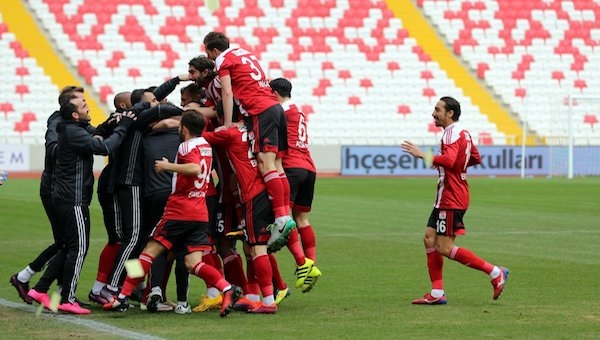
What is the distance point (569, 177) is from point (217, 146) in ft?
85.8

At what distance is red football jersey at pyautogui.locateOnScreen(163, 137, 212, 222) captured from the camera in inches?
360

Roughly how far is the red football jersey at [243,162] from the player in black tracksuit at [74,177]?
838 mm

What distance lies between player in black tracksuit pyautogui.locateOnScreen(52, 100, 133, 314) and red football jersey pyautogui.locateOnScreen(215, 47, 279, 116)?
0.90 meters

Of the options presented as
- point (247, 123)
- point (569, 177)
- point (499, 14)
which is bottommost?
point (569, 177)

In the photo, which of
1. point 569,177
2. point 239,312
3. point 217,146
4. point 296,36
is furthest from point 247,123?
point 296,36

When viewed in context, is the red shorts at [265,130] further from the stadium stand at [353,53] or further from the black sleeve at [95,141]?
the stadium stand at [353,53]

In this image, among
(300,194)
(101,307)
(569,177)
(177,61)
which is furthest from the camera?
(177,61)

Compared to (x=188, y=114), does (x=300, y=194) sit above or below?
below

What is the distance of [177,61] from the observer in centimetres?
3725

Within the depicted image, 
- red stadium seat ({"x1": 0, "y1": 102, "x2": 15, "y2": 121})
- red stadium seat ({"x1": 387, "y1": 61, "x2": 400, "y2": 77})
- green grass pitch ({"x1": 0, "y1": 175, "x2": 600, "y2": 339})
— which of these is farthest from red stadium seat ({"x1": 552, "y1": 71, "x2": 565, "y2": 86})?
red stadium seat ({"x1": 0, "y1": 102, "x2": 15, "y2": 121})

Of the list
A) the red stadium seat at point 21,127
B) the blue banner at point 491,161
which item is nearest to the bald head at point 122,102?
the blue banner at point 491,161

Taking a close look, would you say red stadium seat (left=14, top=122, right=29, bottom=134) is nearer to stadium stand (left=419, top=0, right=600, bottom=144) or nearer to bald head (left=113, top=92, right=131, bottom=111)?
stadium stand (left=419, top=0, right=600, bottom=144)

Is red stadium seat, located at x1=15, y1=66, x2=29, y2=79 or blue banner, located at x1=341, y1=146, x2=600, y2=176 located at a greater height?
red stadium seat, located at x1=15, y1=66, x2=29, y2=79

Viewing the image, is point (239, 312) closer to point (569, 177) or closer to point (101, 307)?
point (101, 307)
